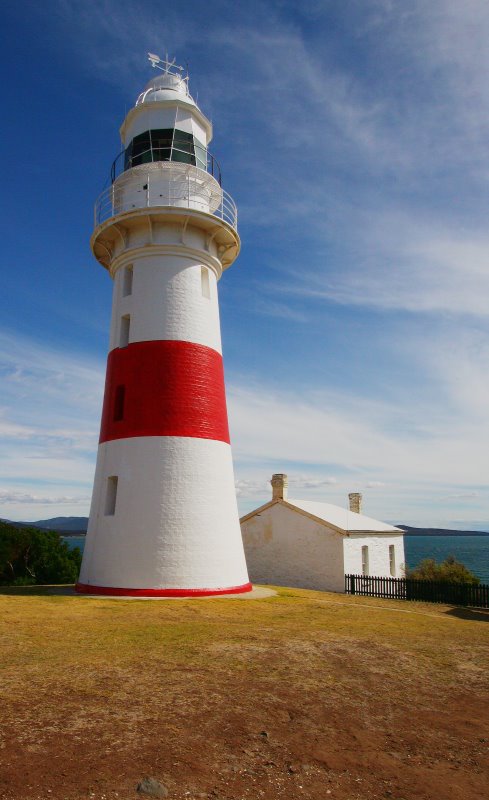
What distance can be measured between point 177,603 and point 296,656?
6.23m

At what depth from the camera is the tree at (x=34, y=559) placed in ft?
102

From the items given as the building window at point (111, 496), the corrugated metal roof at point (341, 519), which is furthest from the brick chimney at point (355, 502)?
the building window at point (111, 496)

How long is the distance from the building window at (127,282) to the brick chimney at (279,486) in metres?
13.3

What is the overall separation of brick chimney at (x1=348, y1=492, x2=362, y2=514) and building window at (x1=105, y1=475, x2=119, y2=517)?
2267 cm

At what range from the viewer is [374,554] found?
29953 mm

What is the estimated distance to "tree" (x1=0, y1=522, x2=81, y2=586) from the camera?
3108 cm

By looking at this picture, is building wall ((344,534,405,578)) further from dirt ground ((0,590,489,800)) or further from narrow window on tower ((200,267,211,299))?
narrow window on tower ((200,267,211,299))

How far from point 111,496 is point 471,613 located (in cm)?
1258

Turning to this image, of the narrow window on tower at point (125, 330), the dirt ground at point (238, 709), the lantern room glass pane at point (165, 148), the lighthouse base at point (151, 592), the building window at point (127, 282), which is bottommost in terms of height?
the dirt ground at point (238, 709)

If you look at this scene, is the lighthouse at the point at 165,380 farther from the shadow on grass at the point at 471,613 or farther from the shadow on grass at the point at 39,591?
the shadow on grass at the point at 471,613

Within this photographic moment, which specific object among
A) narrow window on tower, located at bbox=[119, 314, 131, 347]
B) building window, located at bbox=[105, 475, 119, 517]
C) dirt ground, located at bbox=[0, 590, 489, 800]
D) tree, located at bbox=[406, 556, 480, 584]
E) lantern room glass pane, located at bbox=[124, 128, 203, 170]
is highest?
lantern room glass pane, located at bbox=[124, 128, 203, 170]

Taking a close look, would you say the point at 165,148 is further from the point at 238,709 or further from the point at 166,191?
the point at 238,709

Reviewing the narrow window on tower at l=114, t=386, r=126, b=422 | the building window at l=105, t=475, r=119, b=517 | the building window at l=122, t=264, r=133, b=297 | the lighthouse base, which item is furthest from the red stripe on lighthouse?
the lighthouse base

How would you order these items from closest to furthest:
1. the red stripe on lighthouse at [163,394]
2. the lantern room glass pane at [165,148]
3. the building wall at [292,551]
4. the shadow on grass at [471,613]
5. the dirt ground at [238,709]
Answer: the dirt ground at [238,709]
the shadow on grass at [471,613]
the red stripe on lighthouse at [163,394]
the lantern room glass pane at [165,148]
the building wall at [292,551]
